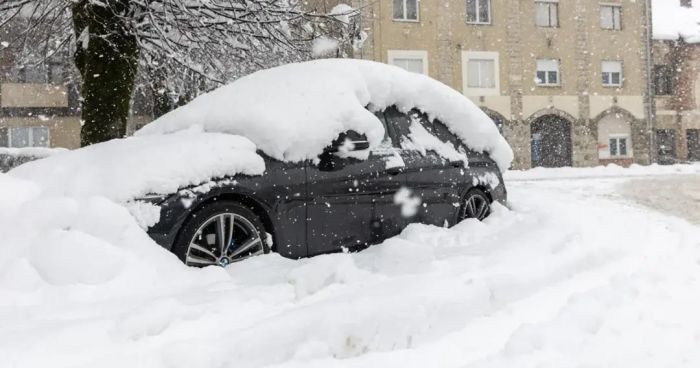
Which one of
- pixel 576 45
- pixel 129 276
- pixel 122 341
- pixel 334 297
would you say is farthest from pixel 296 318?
pixel 576 45

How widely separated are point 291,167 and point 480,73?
2318 centimetres

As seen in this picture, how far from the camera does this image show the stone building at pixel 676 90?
31422 millimetres

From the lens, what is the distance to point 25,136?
2564 centimetres

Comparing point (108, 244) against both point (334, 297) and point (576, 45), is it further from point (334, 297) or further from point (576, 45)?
point (576, 45)

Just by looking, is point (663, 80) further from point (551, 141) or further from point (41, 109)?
point (41, 109)

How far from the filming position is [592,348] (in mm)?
3346

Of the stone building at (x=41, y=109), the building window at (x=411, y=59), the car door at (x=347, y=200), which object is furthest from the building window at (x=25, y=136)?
the car door at (x=347, y=200)

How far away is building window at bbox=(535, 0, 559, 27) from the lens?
27.6 m

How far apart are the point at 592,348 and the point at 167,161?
2939 millimetres

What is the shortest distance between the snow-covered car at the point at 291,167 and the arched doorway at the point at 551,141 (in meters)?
22.7

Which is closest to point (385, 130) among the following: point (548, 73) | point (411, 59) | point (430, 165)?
point (430, 165)

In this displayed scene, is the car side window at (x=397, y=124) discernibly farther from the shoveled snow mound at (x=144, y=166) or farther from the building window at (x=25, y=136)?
the building window at (x=25, y=136)

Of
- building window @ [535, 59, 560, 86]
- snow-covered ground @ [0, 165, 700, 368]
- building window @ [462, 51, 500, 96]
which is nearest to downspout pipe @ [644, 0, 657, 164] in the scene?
building window @ [535, 59, 560, 86]

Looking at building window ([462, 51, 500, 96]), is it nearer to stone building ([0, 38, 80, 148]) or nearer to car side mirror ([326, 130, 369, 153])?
stone building ([0, 38, 80, 148])
